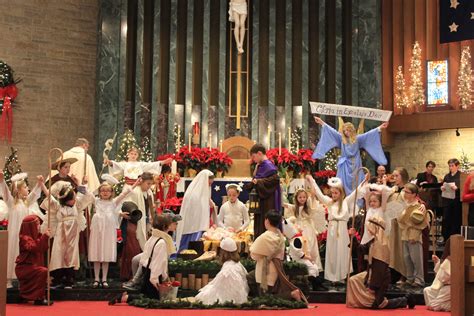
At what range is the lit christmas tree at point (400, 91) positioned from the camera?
63.0 feet

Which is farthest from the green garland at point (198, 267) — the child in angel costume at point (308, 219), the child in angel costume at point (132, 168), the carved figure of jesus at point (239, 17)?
the carved figure of jesus at point (239, 17)

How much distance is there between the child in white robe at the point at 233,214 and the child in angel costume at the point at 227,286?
1948mm

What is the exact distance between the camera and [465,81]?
60.4 feet

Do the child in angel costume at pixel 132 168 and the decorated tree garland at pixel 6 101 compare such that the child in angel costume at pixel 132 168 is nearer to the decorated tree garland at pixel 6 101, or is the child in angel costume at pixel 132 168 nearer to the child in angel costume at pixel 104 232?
the child in angel costume at pixel 104 232

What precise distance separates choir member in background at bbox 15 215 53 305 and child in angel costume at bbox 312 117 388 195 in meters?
5.51

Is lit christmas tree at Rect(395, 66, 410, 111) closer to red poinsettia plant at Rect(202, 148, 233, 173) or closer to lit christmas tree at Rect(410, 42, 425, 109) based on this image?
lit christmas tree at Rect(410, 42, 425, 109)

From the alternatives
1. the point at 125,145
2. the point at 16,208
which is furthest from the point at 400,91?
the point at 16,208

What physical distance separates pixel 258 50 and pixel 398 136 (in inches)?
153

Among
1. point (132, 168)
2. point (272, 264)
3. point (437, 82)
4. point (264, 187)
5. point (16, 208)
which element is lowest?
point (272, 264)

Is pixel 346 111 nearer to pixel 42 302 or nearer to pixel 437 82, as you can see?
pixel 42 302

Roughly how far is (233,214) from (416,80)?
8126 millimetres

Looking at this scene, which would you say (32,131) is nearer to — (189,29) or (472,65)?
(189,29)

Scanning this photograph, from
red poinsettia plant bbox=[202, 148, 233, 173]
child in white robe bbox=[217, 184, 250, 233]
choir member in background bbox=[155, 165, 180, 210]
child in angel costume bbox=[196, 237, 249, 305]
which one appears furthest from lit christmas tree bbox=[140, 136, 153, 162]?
child in angel costume bbox=[196, 237, 249, 305]

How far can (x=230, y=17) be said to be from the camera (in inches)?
767
